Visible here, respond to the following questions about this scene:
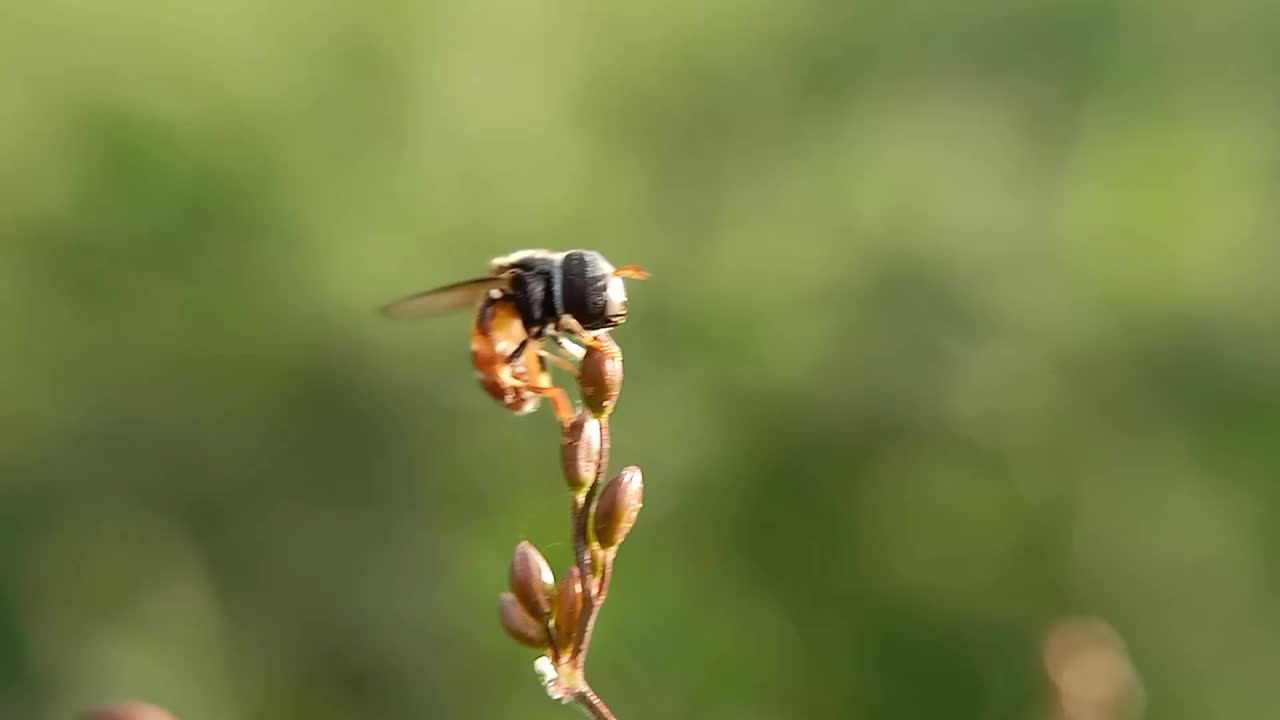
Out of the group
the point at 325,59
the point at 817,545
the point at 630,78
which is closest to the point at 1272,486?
the point at 817,545

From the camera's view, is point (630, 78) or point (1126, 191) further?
point (630, 78)

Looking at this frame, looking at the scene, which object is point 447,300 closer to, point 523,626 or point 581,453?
point 581,453

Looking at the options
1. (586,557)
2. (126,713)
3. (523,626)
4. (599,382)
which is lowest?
(126,713)

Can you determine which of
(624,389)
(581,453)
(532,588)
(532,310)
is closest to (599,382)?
(581,453)

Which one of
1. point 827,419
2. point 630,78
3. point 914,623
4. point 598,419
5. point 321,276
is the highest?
point 598,419

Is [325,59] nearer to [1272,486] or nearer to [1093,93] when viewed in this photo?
[1093,93]

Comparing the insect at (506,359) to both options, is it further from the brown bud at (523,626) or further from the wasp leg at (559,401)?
the brown bud at (523,626)
